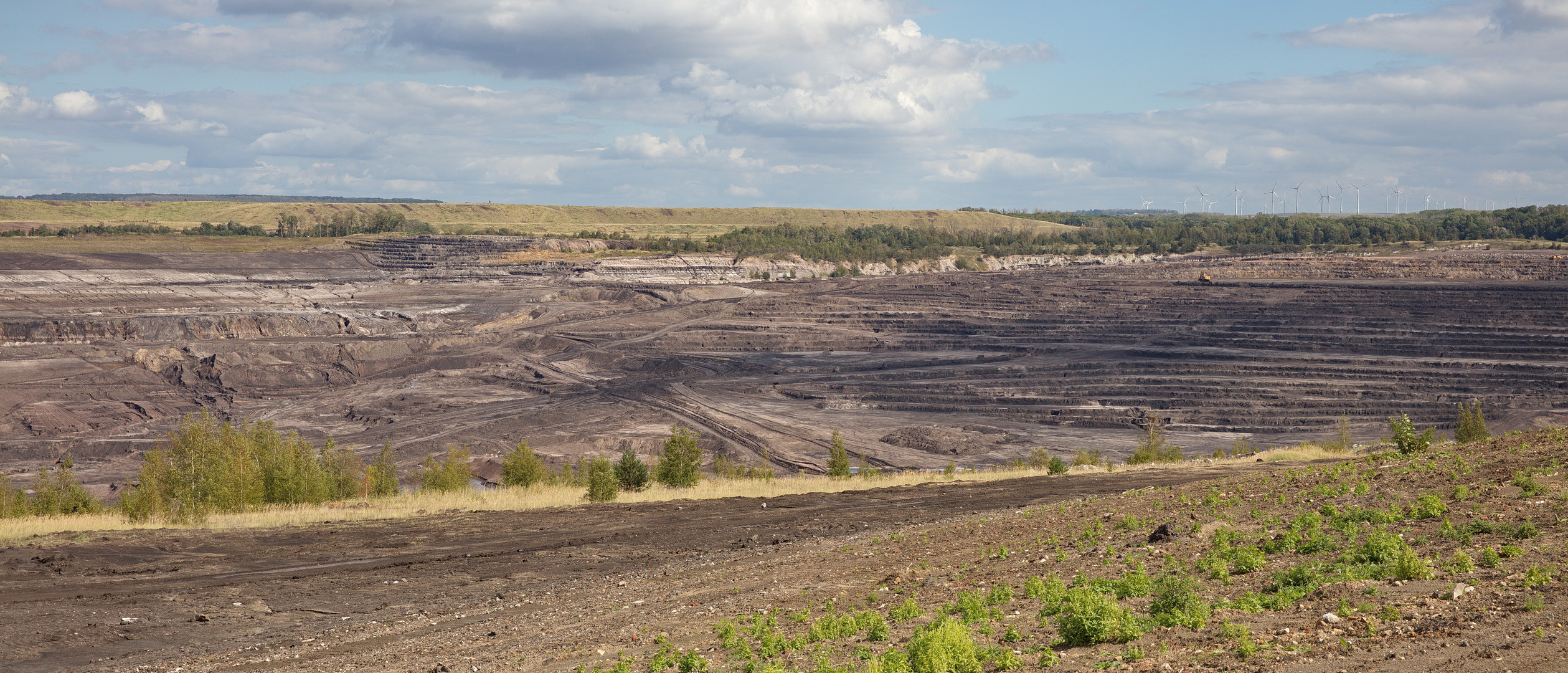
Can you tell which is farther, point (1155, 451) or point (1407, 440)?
point (1155, 451)

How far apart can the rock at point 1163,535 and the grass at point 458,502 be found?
60.6ft

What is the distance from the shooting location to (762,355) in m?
79.0

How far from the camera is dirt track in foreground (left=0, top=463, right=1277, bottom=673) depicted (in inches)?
536

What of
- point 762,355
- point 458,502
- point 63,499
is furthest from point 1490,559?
point 762,355

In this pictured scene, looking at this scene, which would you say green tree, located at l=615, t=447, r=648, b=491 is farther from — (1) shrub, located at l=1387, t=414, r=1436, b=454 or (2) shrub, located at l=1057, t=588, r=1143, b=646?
(2) shrub, located at l=1057, t=588, r=1143, b=646

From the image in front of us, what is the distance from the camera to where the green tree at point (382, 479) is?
3722cm

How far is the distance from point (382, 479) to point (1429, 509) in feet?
113

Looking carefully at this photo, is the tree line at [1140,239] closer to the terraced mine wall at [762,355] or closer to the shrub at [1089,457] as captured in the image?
the terraced mine wall at [762,355]

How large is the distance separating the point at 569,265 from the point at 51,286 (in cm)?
4841

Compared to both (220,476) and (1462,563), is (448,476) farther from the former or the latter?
(1462,563)

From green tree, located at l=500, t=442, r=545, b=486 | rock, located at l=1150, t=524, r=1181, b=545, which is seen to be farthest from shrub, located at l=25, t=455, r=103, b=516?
rock, located at l=1150, t=524, r=1181, b=545

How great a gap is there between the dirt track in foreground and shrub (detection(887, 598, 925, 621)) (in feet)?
7.66

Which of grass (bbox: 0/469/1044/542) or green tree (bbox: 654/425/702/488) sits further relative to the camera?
green tree (bbox: 654/425/702/488)

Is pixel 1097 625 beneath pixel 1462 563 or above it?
beneath
